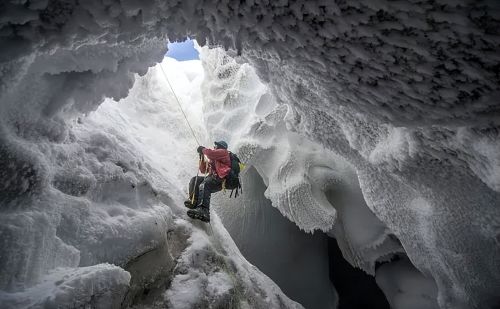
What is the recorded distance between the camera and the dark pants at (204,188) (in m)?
4.30

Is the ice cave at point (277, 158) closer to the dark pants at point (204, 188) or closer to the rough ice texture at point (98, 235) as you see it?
the rough ice texture at point (98, 235)

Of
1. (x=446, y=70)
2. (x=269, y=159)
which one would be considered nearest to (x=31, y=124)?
(x=446, y=70)

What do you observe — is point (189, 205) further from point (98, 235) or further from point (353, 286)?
point (353, 286)

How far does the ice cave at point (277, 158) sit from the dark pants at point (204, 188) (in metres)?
0.22

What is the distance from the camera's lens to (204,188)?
4391 millimetres

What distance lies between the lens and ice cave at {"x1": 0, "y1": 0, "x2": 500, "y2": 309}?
136 centimetres

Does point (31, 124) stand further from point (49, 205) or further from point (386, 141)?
point (386, 141)

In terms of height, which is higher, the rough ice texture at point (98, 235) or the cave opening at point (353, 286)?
the rough ice texture at point (98, 235)

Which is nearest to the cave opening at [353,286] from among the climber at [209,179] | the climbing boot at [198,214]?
the climber at [209,179]

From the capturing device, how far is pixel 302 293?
6.52m

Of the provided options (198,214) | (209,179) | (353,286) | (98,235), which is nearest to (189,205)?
(198,214)

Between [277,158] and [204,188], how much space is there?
176 cm

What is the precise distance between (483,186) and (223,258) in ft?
9.39

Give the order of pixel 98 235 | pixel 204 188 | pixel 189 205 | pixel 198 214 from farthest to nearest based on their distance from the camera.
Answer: pixel 204 188, pixel 189 205, pixel 198 214, pixel 98 235
